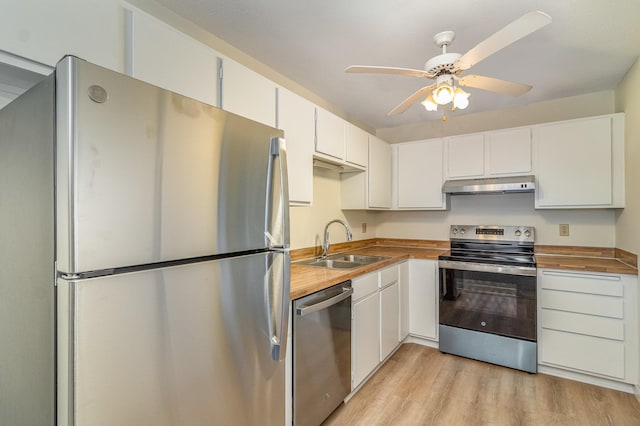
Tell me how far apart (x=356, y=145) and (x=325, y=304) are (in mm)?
1624

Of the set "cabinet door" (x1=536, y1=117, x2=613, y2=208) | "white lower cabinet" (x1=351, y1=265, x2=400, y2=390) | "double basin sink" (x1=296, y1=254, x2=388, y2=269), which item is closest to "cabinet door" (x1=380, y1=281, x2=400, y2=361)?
"white lower cabinet" (x1=351, y1=265, x2=400, y2=390)

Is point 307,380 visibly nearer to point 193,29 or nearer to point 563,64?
point 193,29

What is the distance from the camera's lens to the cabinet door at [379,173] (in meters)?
3.15

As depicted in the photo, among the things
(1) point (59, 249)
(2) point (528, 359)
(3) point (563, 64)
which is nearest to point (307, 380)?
(1) point (59, 249)

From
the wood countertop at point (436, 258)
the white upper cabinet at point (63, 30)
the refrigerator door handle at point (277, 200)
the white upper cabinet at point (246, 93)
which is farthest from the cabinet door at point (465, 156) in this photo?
the white upper cabinet at point (63, 30)

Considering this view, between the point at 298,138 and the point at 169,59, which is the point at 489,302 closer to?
the point at 298,138

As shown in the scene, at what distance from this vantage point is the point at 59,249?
0.71 meters

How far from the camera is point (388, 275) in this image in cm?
265

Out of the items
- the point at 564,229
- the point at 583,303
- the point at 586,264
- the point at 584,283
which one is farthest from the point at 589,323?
the point at 564,229

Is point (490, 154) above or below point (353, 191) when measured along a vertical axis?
above

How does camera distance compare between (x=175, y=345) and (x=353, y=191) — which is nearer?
(x=175, y=345)

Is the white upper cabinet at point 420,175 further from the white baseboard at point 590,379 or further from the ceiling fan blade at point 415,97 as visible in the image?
the white baseboard at point 590,379

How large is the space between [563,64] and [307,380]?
9.21ft

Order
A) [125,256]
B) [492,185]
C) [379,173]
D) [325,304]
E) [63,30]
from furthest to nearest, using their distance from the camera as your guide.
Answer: [379,173] → [492,185] → [325,304] → [63,30] → [125,256]
